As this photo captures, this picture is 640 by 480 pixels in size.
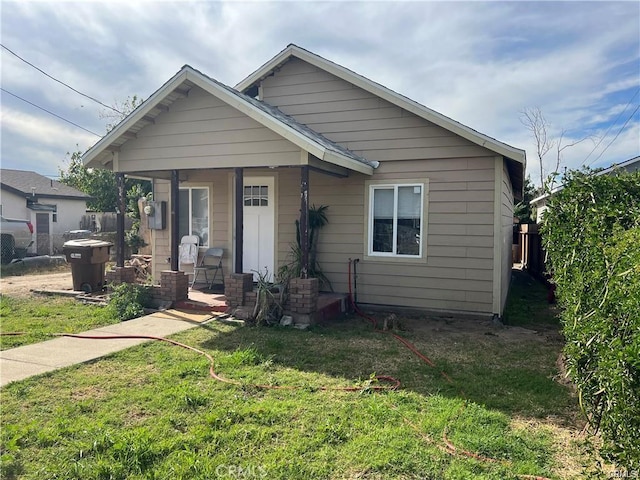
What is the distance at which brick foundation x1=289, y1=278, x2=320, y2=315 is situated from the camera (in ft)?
21.7

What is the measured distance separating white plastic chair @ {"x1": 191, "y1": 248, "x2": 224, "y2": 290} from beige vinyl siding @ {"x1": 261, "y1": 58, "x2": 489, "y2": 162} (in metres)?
3.30

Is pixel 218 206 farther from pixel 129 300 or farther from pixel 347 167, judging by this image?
pixel 347 167

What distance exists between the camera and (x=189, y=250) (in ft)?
31.3

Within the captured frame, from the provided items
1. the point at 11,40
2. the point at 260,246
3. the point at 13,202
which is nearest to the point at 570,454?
the point at 260,246

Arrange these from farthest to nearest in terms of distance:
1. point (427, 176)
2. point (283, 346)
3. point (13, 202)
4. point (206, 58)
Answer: point (13, 202), point (206, 58), point (427, 176), point (283, 346)

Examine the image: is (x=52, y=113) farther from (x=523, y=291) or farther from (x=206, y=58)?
(x=523, y=291)

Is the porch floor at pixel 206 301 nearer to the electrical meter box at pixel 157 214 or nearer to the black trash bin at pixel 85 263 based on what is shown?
the electrical meter box at pixel 157 214

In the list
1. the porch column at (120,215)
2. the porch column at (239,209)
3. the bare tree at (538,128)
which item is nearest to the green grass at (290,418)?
the porch column at (239,209)

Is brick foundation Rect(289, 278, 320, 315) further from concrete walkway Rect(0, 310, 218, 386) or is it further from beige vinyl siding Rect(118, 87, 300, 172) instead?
beige vinyl siding Rect(118, 87, 300, 172)

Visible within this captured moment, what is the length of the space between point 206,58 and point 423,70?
19.3 feet

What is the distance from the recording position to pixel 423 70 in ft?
36.4

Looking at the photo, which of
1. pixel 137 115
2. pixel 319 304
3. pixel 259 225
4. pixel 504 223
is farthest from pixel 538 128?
pixel 137 115

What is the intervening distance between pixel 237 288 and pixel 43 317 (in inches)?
125

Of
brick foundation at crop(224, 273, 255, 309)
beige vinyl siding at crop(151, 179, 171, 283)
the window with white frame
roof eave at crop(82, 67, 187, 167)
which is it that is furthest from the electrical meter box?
the window with white frame
